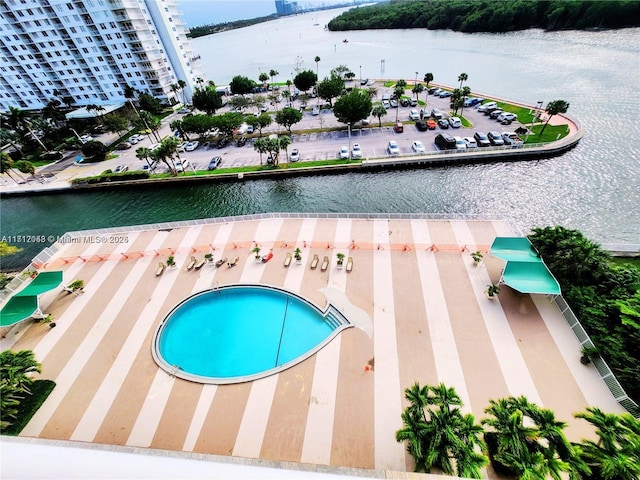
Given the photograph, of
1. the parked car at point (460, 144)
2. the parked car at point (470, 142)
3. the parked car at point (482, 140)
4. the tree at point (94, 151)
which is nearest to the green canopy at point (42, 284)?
the tree at point (94, 151)

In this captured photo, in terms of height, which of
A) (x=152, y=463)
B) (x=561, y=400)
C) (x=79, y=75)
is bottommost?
(x=561, y=400)

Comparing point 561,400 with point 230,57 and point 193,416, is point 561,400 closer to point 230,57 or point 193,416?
point 193,416

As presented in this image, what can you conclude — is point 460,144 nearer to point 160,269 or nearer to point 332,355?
point 332,355

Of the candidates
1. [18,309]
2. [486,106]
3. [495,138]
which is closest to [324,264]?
[18,309]

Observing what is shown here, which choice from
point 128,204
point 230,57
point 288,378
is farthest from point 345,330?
point 230,57

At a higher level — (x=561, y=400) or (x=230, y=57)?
(x=230, y=57)

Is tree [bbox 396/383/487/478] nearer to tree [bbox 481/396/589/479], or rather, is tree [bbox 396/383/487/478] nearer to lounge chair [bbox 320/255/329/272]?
tree [bbox 481/396/589/479]

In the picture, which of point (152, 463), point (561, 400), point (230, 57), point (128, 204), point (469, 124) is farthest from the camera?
point (230, 57)
